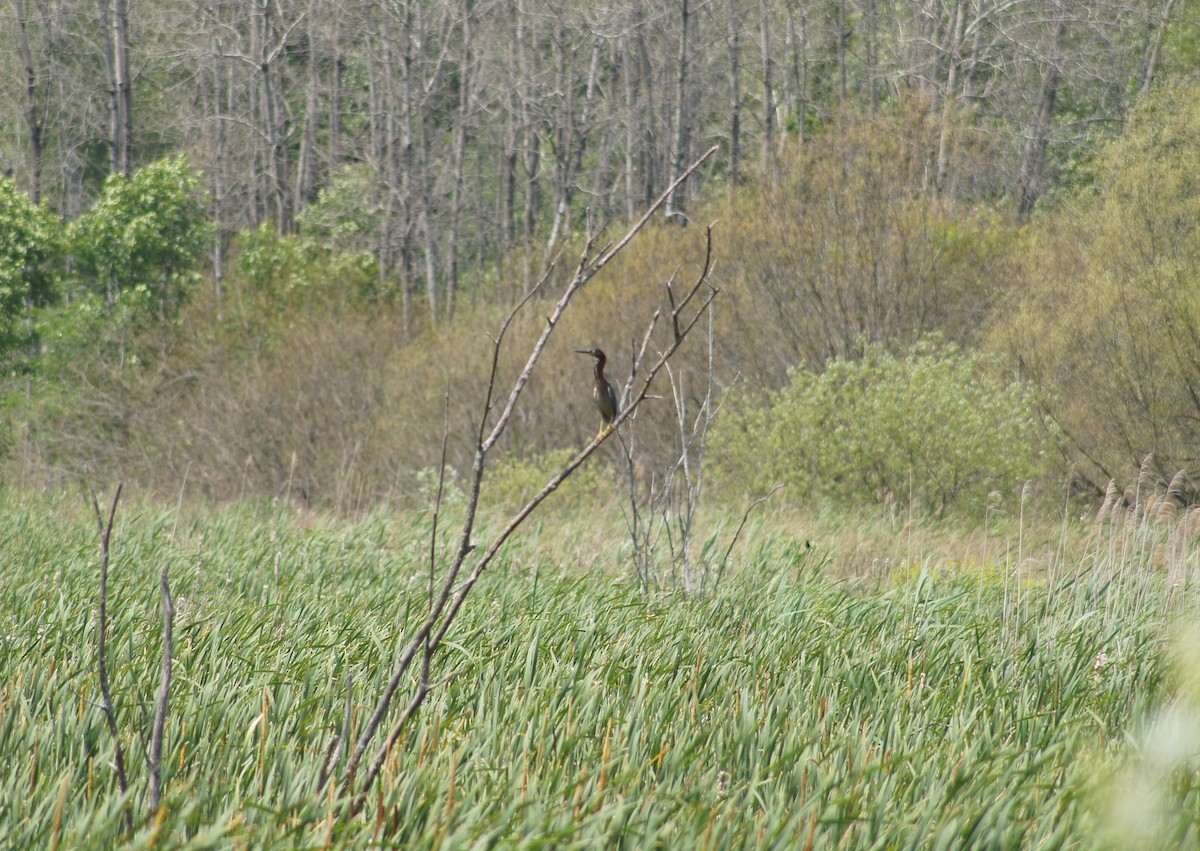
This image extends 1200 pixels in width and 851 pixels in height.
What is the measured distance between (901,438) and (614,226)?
12.4m

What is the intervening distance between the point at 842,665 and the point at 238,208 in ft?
109

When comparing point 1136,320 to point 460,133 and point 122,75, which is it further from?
point 122,75

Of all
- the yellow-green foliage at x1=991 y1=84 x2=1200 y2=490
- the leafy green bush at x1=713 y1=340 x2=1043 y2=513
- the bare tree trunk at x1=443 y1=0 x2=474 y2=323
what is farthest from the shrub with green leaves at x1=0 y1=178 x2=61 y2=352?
the yellow-green foliage at x1=991 y1=84 x2=1200 y2=490

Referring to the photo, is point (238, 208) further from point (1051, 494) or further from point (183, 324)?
point (1051, 494)

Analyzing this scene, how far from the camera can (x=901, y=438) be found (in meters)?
12.0

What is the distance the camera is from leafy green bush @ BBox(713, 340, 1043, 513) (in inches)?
463

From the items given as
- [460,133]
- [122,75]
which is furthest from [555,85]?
[122,75]

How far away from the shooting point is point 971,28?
919 inches

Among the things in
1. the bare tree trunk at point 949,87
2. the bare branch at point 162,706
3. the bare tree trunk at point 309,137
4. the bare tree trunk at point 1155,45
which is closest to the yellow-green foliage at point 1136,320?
the bare tree trunk at point 949,87

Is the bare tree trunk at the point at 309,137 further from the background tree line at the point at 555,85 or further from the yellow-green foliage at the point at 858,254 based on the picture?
the yellow-green foliage at the point at 858,254

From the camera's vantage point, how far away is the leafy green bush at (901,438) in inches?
463

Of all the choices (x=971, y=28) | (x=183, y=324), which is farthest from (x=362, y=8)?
(x=971, y=28)

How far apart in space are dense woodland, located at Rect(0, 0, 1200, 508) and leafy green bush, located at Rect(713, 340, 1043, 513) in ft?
0.48

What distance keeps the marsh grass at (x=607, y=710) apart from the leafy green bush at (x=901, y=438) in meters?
6.46
